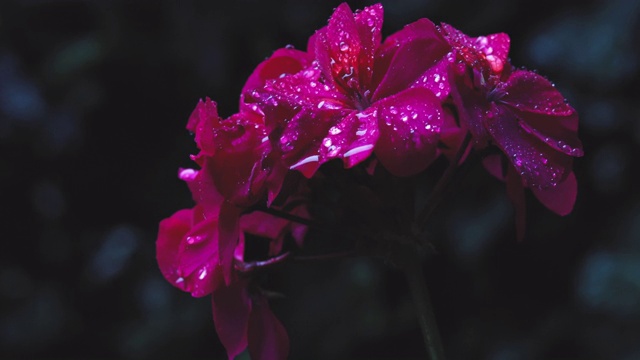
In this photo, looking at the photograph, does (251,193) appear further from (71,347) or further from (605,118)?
(71,347)

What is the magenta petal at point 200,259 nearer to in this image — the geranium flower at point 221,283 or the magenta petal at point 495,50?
the geranium flower at point 221,283

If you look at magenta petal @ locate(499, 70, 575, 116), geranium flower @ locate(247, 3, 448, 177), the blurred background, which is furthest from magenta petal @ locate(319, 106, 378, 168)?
the blurred background

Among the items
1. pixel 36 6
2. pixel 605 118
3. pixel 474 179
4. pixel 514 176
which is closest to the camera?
pixel 514 176

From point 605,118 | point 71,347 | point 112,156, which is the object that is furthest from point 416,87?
point 71,347

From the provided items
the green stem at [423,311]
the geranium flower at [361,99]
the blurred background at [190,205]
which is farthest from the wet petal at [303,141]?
the blurred background at [190,205]

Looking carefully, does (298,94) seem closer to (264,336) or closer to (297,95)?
(297,95)
